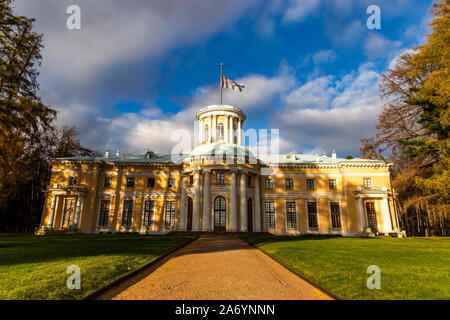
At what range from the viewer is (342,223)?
36.1 meters

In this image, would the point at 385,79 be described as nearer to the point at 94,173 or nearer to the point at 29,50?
the point at 29,50

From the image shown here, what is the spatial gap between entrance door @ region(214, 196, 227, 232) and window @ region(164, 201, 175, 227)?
6.24 meters

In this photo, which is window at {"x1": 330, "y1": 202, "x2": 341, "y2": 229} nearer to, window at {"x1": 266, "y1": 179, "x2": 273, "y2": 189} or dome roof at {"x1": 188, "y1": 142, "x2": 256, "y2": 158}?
window at {"x1": 266, "y1": 179, "x2": 273, "y2": 189}

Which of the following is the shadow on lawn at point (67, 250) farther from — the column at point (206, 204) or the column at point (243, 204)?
the column at point (243, 204)

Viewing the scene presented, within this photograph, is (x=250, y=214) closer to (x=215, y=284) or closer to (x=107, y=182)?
(x=107, y=182)

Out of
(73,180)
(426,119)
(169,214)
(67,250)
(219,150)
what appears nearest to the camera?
(67,250)

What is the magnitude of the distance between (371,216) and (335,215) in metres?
4.27

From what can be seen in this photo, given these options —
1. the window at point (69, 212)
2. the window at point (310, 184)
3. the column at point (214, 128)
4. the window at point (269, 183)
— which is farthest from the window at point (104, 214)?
the window at point (310, 184)

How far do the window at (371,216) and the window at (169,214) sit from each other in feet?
82.2

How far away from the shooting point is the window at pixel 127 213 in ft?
118

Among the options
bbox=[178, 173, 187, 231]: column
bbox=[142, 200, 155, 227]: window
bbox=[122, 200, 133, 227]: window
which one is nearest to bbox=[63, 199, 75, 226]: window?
bbox=[122, 200, 133, 227]: window

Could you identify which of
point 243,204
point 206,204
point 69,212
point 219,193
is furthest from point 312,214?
point 69,212

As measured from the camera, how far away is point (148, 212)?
36.3 meters

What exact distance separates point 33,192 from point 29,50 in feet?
99.8
